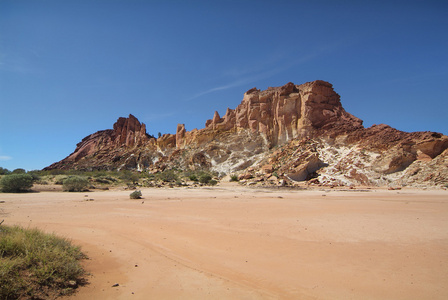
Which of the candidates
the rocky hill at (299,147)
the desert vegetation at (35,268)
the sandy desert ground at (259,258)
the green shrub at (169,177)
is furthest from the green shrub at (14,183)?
the rocky hill at (299,147)

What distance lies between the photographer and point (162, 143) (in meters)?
65.4

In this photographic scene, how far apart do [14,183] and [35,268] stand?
763 inches

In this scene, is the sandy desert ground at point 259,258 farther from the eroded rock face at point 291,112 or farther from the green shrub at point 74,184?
the eroded rock face at point 291,112

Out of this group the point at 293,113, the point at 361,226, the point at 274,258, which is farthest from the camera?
the point at 293,113

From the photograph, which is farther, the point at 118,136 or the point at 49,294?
the point at 118,136

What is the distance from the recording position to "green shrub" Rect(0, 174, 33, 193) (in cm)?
1772

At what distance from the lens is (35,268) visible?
129 inches

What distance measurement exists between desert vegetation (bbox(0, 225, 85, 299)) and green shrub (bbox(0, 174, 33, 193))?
17.9 metres

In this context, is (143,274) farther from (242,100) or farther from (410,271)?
(242,100)

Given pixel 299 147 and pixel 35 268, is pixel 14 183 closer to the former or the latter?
pixel 35 268

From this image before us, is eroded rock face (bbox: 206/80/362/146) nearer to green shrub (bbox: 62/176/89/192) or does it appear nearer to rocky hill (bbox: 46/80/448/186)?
rocky hill (bbox: 46/80/448/186)

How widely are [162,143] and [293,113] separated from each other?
35656mm

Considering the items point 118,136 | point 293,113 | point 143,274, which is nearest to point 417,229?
point 143,274

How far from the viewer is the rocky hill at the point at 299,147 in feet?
99.2
